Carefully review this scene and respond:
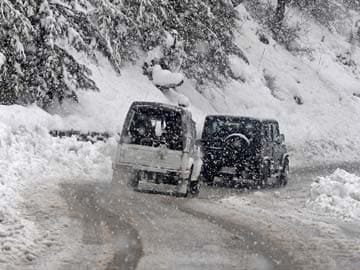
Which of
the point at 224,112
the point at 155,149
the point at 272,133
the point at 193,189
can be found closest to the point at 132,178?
the point at 155,149

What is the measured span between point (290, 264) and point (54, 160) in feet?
25.8

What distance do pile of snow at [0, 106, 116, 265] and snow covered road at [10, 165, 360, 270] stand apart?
40cm

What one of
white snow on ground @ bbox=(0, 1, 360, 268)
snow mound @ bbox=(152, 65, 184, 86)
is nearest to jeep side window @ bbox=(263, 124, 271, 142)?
white snow on ground @ bbox=(0, 1, 360, 268)

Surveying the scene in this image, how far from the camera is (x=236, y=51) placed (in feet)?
93.2

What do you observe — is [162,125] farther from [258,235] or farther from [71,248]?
[71,248]

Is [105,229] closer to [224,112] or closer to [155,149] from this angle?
[155,149]

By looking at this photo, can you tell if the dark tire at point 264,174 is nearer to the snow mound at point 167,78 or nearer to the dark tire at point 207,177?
the dark tire at point 207,177

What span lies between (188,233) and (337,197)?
4.86 metres

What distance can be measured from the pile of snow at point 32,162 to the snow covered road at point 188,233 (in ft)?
1.32

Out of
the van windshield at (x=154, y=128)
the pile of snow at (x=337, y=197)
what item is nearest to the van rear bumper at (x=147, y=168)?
the van windshield at (x=154, y=128)

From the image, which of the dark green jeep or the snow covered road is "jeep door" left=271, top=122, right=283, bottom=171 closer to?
the dark green jeep

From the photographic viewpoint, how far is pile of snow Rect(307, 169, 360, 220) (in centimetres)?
1267

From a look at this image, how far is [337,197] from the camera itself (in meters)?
13.4

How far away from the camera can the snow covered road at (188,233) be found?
7957 mm
